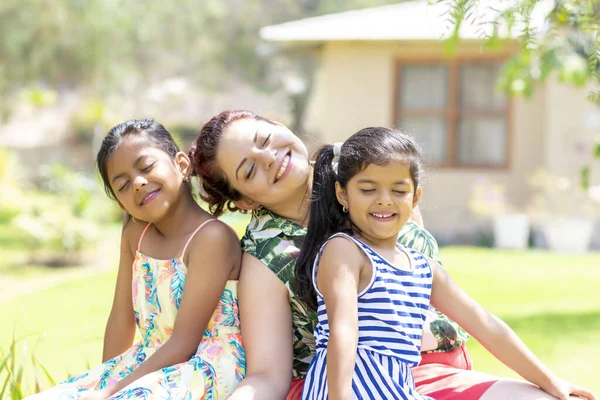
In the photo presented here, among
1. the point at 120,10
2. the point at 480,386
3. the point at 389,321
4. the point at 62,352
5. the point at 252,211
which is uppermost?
the point at 120,10

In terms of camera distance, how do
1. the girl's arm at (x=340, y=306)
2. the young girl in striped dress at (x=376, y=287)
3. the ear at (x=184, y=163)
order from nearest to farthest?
the girl's arm at (x=340, y=306) < the young girl in striped dress at (x=376, y=287) < the ear at (x=184, y=163)

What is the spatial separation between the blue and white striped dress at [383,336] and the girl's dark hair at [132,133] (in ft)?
2.55

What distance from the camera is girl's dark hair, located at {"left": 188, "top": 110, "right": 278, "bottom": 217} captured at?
110 inches

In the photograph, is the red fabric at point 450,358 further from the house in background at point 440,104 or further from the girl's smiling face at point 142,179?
the house in background at point 440,104

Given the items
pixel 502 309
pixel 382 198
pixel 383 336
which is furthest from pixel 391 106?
pixel 383 336

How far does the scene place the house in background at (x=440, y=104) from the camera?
461 inches

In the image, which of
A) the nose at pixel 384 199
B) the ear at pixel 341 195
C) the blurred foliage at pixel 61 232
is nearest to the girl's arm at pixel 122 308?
the ear at pixel 341 195

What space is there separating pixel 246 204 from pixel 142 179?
1.19 feet

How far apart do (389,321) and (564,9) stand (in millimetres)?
1335

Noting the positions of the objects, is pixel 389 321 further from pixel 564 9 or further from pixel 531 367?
pixel 564 9

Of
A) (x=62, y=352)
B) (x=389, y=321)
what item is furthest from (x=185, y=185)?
(x=62, y=352)

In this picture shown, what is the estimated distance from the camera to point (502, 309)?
7.34m

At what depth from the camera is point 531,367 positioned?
→ 2.45 meters

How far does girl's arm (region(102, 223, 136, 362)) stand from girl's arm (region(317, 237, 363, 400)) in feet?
2.91
